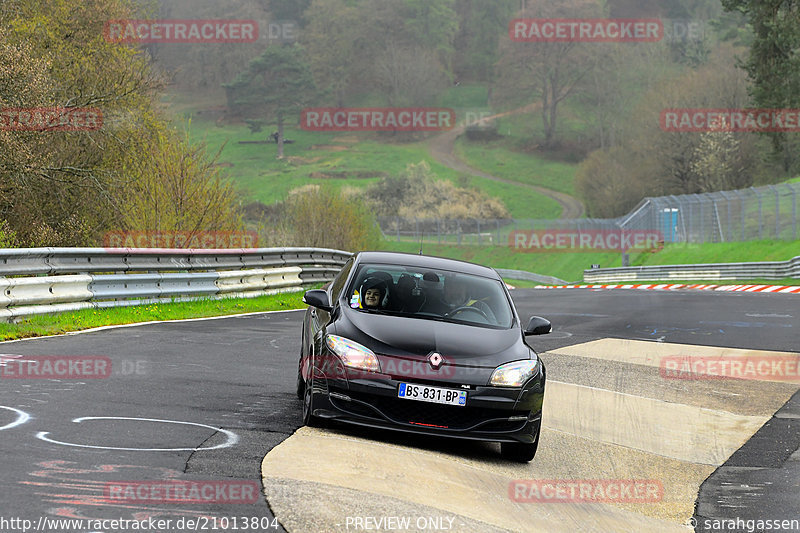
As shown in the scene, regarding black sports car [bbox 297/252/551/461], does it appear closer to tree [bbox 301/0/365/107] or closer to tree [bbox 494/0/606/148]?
tree [bbox 494/0/606/148]

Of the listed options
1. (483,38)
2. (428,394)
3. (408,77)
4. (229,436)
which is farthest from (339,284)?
(483,38)

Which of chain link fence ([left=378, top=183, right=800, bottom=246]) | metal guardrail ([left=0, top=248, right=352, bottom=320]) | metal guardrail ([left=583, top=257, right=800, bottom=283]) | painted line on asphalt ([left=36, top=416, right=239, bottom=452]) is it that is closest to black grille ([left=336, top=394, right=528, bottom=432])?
painted line on asphalt ([left=36, top=416, right=239, bottom=452])

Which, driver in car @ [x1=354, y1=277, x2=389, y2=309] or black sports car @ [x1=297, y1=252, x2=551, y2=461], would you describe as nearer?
black sports car @ [x1=297, y1=252, x2=551, y2=461]

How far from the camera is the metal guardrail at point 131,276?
14547 millimetres

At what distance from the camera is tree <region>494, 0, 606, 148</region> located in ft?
443

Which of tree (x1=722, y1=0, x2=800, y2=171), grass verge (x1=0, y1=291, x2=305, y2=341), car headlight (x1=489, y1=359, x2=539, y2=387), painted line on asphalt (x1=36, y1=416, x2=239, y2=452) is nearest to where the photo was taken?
painted line on asphalt (x1=36, y1=416, x2=239, y2=452)

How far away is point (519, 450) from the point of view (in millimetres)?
8219

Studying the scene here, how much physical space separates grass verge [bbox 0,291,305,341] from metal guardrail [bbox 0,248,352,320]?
0.13 meters

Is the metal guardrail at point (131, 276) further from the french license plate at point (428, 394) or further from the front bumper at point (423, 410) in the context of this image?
the french license plate at point (428, 394)

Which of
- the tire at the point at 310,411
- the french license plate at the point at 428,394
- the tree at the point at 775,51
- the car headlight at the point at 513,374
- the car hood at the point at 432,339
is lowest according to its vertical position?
the tire at the point at 310,411

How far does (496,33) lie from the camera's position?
554 feet

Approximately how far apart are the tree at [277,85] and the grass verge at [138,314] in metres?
108

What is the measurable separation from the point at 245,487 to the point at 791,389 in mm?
8476

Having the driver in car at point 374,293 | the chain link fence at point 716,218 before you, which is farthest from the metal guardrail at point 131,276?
the chain link fence at point 716,218
